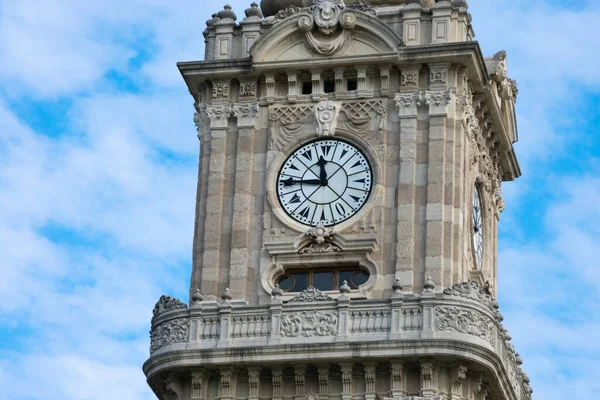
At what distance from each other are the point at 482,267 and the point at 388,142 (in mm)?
5452

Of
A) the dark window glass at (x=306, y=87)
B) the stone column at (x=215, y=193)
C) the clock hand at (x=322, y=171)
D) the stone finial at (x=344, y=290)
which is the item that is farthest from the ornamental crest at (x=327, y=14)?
the stone finial at (x=344, y=290)

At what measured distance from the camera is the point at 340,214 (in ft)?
222

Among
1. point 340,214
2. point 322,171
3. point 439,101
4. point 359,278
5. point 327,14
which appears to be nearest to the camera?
point 359,278

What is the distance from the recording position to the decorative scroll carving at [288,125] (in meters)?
68.9

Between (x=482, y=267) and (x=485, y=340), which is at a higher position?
(x=482, y=267)

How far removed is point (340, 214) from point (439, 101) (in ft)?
13.4

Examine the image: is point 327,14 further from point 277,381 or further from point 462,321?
point 277,381

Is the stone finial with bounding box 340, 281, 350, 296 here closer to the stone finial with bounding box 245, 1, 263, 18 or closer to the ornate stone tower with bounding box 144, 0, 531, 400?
the ornate stone tower with bounding box 144, 0, 531, 400

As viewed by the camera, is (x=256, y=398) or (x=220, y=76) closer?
(x=256, y=398)

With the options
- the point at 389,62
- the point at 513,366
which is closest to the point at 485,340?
the point at 513,366

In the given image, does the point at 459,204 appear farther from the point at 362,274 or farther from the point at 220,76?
the point at 220,76

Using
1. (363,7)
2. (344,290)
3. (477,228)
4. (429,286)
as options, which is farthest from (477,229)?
(363,7)

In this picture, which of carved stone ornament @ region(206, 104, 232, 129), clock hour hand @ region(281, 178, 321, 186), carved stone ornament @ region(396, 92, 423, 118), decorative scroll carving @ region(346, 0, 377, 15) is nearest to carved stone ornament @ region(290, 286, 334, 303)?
clock hour hand @ region(281, 178, 321, 186)

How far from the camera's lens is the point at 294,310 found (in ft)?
214
